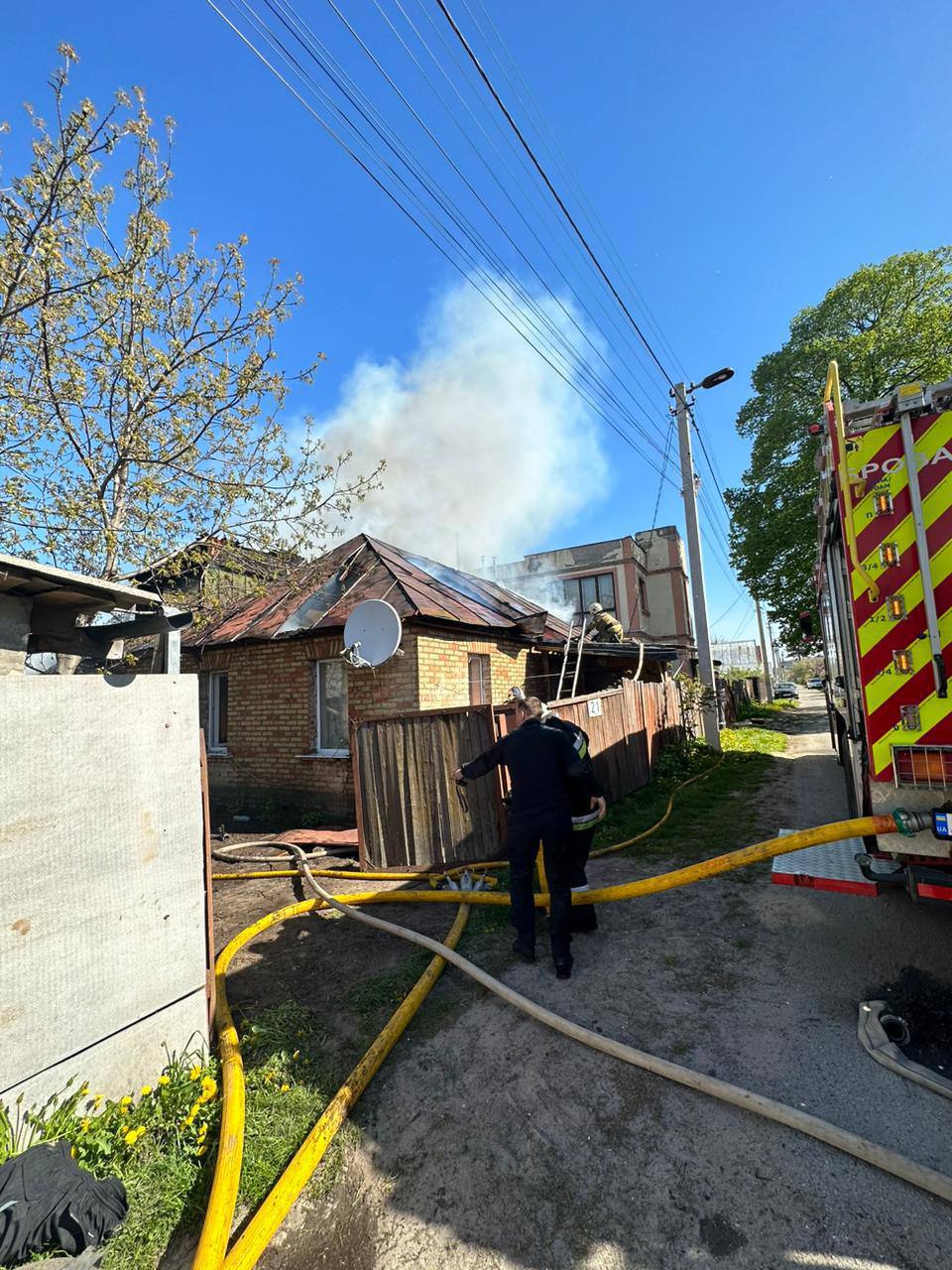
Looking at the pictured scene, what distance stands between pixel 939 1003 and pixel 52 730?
4.98 metres

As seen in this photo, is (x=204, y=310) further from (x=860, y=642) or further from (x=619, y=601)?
(x=619, y=601)

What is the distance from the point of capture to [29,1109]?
2248mm

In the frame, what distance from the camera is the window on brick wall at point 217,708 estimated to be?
399 inches

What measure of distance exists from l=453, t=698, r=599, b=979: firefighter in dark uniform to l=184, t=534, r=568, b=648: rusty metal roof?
4220mm

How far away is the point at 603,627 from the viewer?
40.0ft

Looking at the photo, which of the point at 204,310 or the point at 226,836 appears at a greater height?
the point at 204,310

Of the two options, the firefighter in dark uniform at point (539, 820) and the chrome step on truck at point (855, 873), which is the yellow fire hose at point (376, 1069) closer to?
the chrome step on truck at point (855, 873)

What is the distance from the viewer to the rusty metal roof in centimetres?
857

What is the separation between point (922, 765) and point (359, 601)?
24.6 ft

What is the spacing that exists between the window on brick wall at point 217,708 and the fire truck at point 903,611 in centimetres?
995

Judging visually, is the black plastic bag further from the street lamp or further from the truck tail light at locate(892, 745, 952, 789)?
the street lamp

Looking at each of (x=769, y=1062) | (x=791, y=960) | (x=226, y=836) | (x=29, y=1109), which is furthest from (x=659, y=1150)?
(x=226, y=836)

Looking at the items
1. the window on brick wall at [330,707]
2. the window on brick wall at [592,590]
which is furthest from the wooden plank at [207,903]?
the window on brick wall at [592,590]

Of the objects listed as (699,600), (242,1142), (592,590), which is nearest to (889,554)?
(242,1142)
